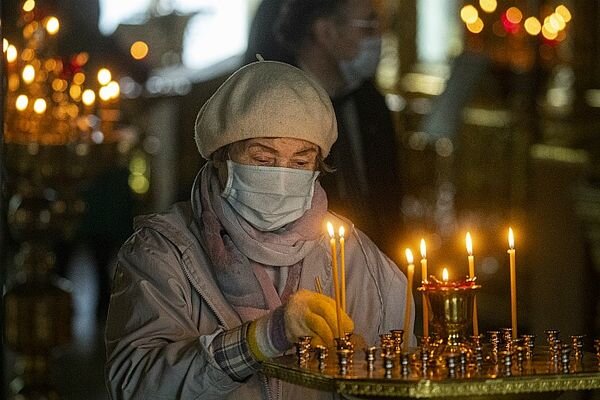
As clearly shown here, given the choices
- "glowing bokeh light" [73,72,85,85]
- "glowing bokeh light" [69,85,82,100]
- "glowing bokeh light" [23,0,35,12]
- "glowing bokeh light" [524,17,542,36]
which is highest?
"glowing bokeh light" [23,0,35,12]

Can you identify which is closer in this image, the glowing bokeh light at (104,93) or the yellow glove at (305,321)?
the yellow glove at (305,321)

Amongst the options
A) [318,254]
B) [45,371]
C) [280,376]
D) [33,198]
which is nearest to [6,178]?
[33,198]

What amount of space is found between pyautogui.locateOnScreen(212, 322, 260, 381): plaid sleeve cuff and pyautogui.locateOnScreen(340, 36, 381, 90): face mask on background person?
4058mm

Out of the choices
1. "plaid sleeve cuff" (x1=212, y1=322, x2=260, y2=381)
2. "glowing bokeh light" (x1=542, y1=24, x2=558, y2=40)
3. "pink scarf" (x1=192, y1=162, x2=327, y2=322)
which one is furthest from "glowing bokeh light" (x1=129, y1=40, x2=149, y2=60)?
"plaid sleeve cuff" (x1=212, y1=322, x2=260, y2=381)

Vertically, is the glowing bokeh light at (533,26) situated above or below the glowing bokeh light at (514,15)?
below

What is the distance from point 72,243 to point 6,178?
134 cm

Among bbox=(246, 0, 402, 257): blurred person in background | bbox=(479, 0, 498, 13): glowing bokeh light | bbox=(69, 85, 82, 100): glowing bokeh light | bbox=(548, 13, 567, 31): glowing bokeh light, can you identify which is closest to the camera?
bbox=(246, 0, 402, 257): blurred person in background

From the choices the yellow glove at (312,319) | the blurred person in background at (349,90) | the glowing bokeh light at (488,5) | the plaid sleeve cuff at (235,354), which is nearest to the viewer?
the yellow glove at (312,319)

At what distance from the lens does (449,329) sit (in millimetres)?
3494

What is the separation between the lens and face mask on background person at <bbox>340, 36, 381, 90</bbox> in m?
7.74

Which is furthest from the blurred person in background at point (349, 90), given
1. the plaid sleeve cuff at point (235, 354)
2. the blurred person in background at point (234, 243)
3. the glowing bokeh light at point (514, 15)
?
the plaid sleeve cuff at point (235, 354)

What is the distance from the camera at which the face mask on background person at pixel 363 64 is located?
305 inches

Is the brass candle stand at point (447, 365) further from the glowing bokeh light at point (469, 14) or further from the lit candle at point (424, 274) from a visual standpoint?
the glowing bokeh light at point (469, 14)

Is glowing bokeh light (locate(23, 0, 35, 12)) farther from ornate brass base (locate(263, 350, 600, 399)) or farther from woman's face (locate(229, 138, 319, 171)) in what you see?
ornate brass base (locate(263, 350, 600, 399))
